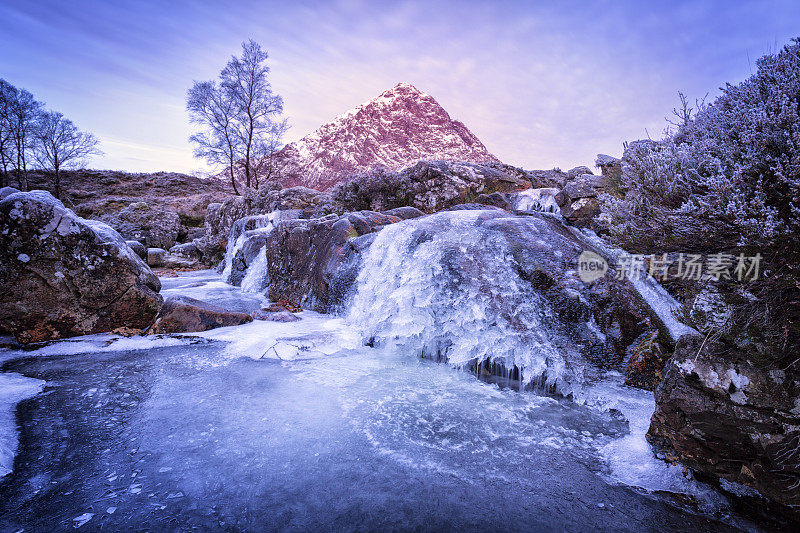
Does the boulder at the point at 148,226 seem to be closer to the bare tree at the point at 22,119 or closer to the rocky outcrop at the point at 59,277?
the bare tree at the point at 22,119

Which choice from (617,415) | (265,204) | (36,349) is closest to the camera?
(617,415)

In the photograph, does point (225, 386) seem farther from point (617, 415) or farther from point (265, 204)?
point (265, 204)

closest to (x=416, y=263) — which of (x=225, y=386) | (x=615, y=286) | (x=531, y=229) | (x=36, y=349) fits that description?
(x=531, y=229)

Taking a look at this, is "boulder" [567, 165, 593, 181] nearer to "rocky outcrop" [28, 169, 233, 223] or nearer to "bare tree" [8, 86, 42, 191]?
"rocky outcrop" [28, 169, 233, 223]

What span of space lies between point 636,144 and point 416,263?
340cm

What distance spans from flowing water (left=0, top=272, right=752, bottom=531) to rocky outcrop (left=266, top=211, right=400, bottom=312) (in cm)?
329

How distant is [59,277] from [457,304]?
5.88m

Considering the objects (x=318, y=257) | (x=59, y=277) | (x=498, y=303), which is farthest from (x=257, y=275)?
(x=498, y=303)

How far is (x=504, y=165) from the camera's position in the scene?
15992 millimetres

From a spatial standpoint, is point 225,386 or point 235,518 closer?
point 235,518

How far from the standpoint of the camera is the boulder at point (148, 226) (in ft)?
59.8

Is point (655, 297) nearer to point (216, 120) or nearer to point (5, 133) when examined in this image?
point (216, 120)

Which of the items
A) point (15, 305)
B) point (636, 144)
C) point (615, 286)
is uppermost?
point (636, 144)

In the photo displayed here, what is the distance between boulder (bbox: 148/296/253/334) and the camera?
16.9ft
